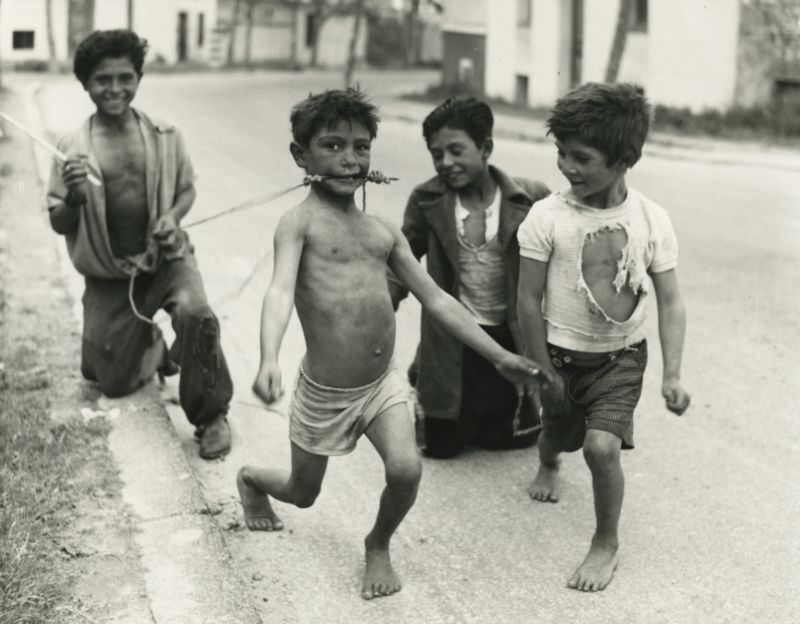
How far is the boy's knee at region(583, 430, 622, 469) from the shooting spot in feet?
13.7

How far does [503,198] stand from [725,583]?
1922 mm

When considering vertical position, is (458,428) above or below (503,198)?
below

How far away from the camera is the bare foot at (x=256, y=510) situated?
4.67 meters

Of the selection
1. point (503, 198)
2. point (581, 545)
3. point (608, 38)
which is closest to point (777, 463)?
point (581, 545)

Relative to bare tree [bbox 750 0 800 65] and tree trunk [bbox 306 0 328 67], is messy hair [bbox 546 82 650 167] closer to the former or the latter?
bare tree [bbox 750 0 800 65]

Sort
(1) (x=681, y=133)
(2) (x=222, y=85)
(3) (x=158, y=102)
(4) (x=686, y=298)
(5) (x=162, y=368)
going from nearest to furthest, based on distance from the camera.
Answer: (5) (x=162, y=368)
(4) (x=686, y=298)
(1) (x=681, y=133)
(3) (x=158, y=102)
(2) (x=222, y=85)

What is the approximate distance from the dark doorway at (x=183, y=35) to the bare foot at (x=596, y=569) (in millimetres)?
49033

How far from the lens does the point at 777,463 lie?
530cm

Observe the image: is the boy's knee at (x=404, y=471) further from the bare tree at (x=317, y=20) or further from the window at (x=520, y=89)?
the bare tree at (x=317, y=20)

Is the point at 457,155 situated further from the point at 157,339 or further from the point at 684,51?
the point at 684,51

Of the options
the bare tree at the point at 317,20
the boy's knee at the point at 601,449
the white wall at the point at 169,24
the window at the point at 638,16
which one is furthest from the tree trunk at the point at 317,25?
the boy's knee at the point at 601,449

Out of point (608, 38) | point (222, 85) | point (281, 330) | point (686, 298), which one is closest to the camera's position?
point (281, 330)

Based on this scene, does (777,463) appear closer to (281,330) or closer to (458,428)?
(458,428)

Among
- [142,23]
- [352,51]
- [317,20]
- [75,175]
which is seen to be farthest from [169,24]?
[75,175]
